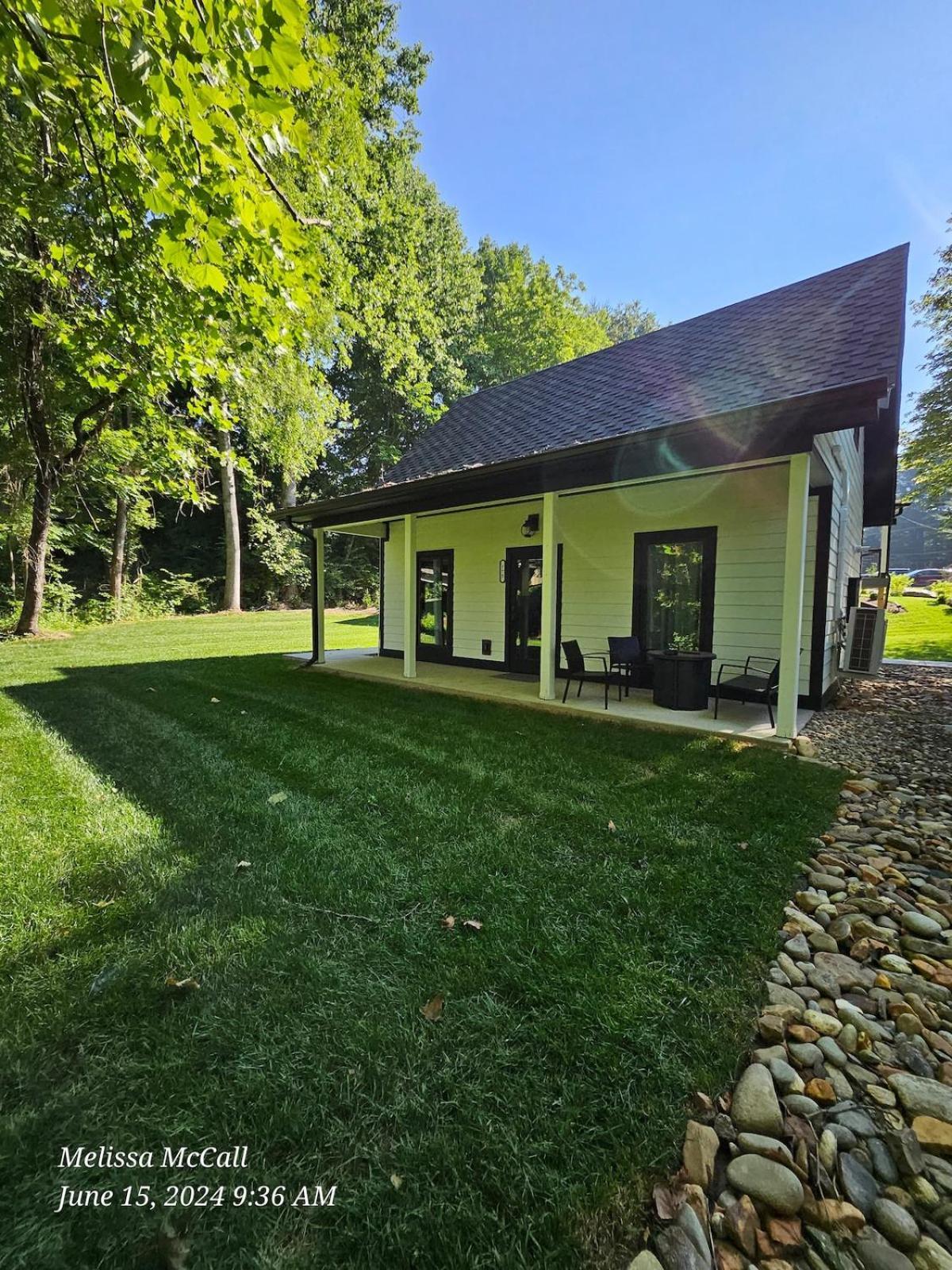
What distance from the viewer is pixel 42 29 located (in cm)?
267

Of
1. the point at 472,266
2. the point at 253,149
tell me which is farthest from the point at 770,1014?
the point at 472,266

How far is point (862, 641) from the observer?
9031mm

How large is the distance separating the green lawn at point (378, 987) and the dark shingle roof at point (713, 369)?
12.4 feet

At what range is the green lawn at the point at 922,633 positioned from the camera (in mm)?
11631

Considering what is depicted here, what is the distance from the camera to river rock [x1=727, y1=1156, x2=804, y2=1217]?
3.92 feet

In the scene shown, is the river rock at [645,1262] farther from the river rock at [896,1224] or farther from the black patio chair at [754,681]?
the black patio chair at [754,681]

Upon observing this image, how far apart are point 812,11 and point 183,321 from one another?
25.4ft

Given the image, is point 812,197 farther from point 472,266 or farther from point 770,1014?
point 472,266

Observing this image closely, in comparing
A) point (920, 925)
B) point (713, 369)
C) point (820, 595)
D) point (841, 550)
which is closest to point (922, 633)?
point (841, 550)

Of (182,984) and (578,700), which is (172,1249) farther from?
(578,700)

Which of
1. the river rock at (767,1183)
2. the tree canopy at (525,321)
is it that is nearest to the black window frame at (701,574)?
the river rock at (767,1183)

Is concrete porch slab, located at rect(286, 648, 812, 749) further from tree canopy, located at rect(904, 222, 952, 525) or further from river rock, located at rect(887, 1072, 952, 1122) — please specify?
tree canopy, located at rect(904, 222, 952, 525)

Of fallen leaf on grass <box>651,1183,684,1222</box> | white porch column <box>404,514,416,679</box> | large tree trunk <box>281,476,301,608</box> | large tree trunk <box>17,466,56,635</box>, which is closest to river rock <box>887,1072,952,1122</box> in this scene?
fallen leaf on grass <box>651,1183,684,1222</box>

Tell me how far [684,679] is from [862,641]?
5.49 meters
